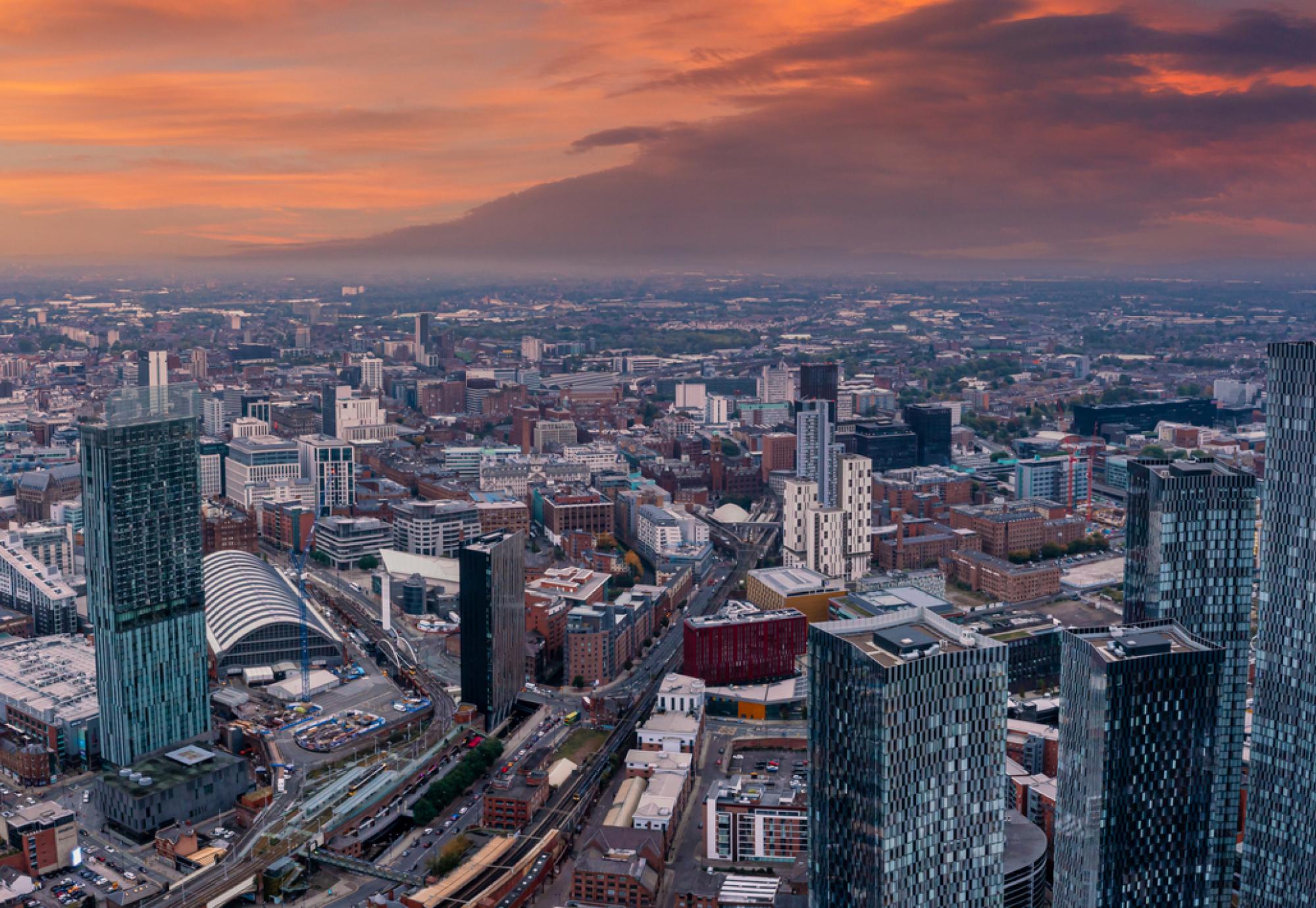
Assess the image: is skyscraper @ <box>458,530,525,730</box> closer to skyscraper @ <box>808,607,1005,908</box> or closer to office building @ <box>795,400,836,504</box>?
skyscraper @ <box>808,607,1005,908</box>

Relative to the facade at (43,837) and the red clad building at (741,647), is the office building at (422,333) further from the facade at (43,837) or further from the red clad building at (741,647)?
the facade at (43,837)

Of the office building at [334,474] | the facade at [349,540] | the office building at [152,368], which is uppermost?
the office building at [152,368]

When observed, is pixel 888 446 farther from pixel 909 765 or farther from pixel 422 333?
pixel 422 333

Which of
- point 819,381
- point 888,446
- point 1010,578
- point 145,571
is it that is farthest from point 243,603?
point 819,381

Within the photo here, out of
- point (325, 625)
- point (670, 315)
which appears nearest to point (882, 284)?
point (670, 315)

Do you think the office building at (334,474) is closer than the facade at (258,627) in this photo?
No

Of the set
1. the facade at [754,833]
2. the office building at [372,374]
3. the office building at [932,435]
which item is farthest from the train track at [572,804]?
the office building at [372,374]

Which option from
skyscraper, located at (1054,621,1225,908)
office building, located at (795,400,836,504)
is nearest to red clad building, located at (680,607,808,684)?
skyscraper, located at (1054,621,1225,908)
